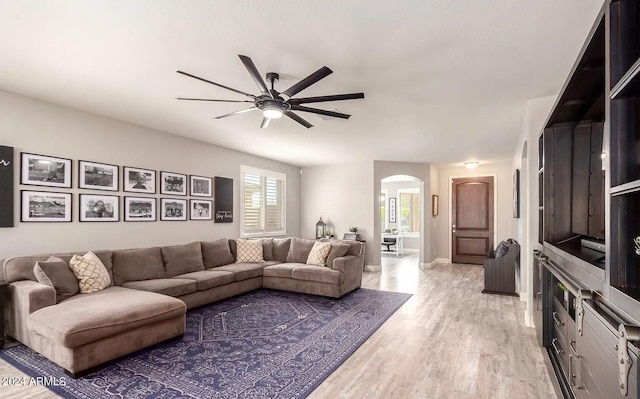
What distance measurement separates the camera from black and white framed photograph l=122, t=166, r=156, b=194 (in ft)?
15.0

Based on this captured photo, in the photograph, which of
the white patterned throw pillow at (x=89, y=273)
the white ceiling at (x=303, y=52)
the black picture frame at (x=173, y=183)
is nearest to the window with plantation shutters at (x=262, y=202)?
the black picture frame at (x=173, y=183)

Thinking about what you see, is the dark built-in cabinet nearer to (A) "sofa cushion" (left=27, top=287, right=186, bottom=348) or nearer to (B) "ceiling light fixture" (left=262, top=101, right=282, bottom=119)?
(B) "ceiling light fixture" (left=262, top=101, right=282, bottom=119)

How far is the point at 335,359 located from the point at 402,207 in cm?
933

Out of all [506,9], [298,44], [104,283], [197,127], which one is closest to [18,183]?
[104,283]

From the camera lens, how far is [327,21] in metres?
2.15

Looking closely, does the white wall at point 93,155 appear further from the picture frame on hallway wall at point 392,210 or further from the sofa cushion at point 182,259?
the picture frame on hallway wall at point 392,210

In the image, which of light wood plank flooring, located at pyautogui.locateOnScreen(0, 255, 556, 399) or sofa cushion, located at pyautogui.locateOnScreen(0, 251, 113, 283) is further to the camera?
sofa cushion, located at pyautogui.locateOnScreen(0, 251, 113, 283)

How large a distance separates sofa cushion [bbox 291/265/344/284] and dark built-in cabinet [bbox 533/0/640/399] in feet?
8.82

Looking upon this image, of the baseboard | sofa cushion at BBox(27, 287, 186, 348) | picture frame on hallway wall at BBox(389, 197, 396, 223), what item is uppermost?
picture frame on hallway wall at BBox(389, 197, 396, 223)

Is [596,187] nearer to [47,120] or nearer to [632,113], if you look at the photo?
[632,113]

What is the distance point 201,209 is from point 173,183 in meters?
0.71

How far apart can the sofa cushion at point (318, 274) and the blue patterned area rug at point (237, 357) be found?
475 mm

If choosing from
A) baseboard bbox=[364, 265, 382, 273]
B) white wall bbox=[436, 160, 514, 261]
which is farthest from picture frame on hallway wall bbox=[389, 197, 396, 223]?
baseboard bbox=[364, 265, 382, 273]

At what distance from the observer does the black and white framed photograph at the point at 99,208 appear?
4.11 m
